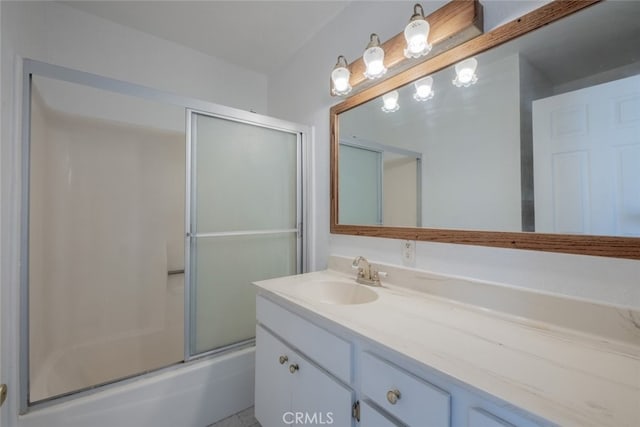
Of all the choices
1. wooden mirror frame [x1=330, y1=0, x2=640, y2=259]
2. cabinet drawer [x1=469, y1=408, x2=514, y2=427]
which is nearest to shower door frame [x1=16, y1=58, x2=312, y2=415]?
wooden mirror frame [x1=330, y1=0, x2=640, y2=259]

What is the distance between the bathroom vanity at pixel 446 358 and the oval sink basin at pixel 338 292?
5cm

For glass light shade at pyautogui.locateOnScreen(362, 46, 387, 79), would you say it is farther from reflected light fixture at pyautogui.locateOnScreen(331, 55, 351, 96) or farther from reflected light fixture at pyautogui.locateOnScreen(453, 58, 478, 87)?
reflected light fixture at pyautogui.locateOnScreen(453, 58, 478, 87)

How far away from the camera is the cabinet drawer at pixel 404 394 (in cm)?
61

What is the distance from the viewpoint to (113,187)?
1.89 metres

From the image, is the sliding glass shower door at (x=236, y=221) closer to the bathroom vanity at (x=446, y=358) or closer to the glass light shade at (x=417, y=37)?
the bathroom vanity at (x=446, y=358)

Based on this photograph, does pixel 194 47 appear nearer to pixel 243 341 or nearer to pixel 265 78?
pixel 265 78

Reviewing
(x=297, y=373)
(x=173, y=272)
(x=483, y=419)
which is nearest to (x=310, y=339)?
(x=297, y=373)

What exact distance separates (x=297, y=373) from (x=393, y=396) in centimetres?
47

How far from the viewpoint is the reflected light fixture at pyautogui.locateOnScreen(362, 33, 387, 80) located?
4.13 ft

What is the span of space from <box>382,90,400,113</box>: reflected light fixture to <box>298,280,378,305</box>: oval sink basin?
0.93 meters

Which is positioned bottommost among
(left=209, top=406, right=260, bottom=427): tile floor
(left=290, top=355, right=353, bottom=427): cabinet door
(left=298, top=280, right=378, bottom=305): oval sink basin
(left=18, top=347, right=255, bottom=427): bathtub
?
(left=209, top=406, right=260, bottom=427): tile floor

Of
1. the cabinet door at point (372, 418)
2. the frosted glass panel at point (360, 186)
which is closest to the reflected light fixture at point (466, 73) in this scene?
the frosted glass panel at point (360, 186)

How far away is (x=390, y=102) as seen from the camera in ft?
4.50

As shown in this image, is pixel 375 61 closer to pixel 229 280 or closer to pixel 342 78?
pixel 342 78
